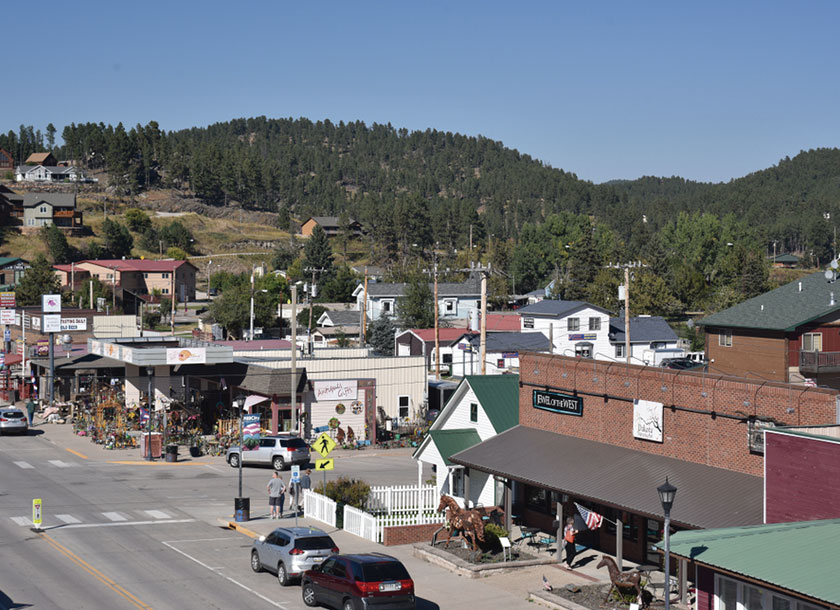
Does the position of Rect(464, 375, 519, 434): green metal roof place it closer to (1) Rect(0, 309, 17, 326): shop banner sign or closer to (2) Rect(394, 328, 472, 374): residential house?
(2) Rect(394, 328, 472, 374): residential house

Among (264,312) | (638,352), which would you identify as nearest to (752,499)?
(638,352)

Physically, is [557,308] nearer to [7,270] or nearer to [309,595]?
[309,595]

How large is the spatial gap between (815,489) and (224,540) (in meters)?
18.3

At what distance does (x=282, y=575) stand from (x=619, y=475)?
9394 millimetres

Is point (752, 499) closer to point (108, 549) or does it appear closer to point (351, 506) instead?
point (351, 506)

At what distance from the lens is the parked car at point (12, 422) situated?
54.1m

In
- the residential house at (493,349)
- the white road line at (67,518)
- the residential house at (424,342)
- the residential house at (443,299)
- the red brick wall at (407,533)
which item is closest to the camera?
the red brick wall at (407,533)

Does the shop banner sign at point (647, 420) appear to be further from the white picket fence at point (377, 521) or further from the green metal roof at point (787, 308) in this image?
the green metal roof at point (787, 308)

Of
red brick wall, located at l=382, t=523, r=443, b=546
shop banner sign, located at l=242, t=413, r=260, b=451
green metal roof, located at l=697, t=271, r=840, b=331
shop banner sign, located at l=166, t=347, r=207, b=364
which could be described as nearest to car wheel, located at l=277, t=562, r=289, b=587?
red brick wall, located at l=382, t=523, r=443, b=546

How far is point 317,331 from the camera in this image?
10625 centimetres

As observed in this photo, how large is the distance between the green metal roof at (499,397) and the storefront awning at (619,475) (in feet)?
2.47

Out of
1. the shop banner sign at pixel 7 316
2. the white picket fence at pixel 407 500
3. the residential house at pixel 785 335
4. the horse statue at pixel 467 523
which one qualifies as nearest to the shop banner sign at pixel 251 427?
the white picket fence at pixel 407 500

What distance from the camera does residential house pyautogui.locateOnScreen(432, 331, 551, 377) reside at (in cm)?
7675

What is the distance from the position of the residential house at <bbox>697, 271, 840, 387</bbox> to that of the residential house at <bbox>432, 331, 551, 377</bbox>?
1992cm
